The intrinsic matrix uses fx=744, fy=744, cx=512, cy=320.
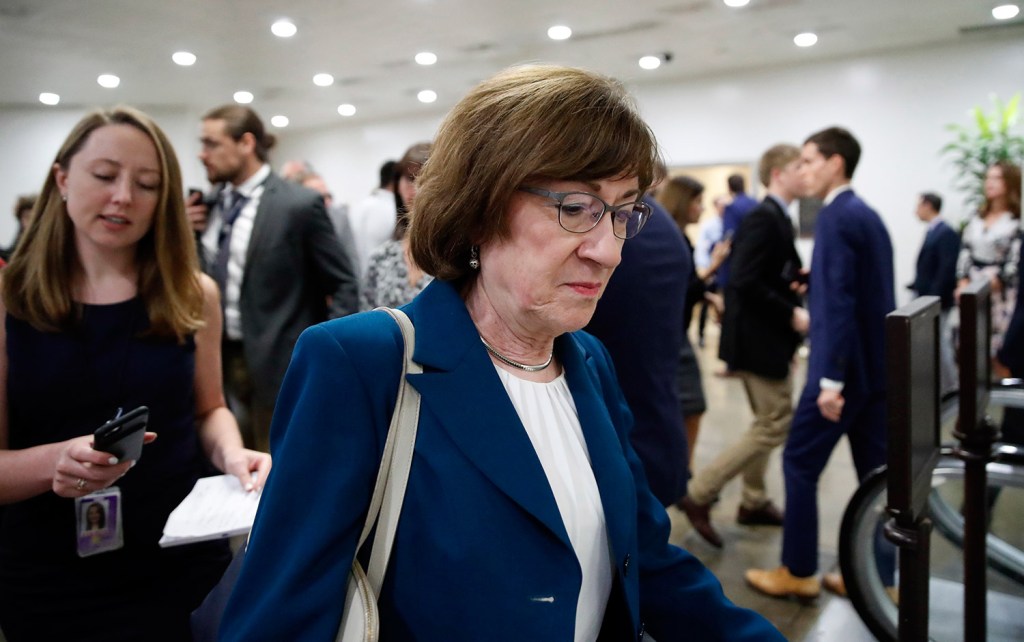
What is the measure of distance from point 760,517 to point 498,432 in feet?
10.3

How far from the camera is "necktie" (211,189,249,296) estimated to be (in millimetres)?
3135

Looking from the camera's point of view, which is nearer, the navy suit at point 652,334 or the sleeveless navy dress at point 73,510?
the sleeveless navy dress at point 73,510

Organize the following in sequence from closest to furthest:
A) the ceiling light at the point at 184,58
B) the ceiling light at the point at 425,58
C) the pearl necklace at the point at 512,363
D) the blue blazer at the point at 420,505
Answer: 1. the blue blazer at the point at 420,505
2. the pearl necklace at the point at 512,363
3. the ceiling light at the point at 184,58
4. the ceiling light at the point at 425,58

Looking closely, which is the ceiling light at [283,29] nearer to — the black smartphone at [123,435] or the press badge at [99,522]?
the press badge at [99,522]

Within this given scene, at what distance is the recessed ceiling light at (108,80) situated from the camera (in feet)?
31.2

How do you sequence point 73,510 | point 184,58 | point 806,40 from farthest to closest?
point 184,58, point 806,40, point 73,510

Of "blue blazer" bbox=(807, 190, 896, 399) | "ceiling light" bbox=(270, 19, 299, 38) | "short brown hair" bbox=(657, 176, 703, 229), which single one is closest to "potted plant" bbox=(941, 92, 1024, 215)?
"short brown hair" bbox=(657, 176, 703, 229)

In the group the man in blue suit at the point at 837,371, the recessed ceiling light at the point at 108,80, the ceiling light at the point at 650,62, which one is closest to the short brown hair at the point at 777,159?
the man in blue suit at the point at 837,371

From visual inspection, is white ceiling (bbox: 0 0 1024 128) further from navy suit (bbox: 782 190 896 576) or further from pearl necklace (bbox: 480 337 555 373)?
pearl necklace (bbox: 480 337 555 373)

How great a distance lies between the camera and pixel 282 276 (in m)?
3.09

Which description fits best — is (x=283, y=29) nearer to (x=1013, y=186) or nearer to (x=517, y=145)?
(x=1013, y=186)

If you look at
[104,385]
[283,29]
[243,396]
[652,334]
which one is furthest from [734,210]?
[104,385]

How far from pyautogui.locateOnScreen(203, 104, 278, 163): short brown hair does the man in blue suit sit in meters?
2.41

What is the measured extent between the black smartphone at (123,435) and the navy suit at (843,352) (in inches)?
92.7
